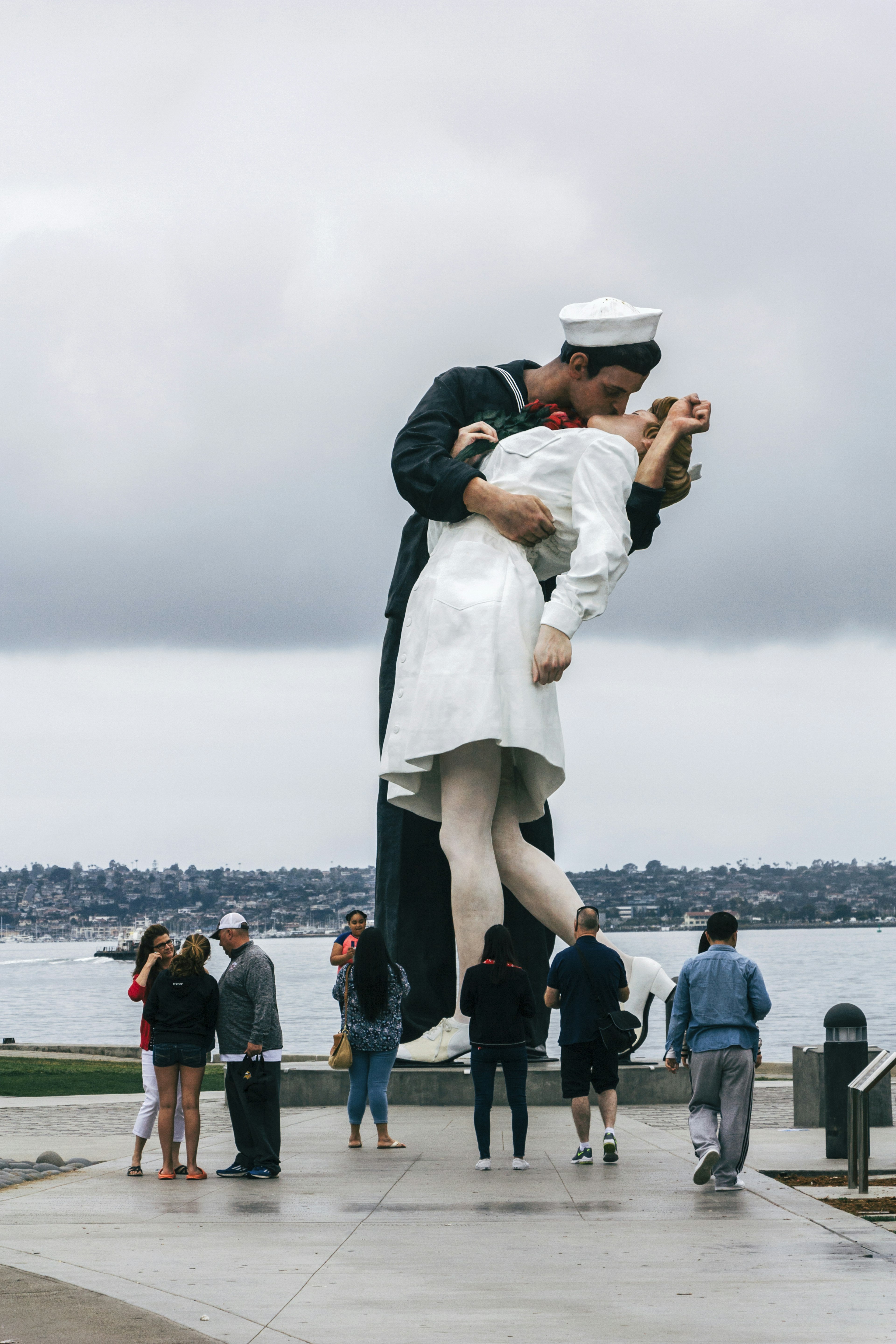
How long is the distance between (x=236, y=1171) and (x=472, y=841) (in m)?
3.29

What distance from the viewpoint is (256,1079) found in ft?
34.0

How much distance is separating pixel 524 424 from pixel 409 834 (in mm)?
3742

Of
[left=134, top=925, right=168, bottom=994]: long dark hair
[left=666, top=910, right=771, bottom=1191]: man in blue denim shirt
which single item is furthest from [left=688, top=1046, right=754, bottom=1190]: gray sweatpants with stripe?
[left=134, top=925, right=168, bottom=994]: long dark hair

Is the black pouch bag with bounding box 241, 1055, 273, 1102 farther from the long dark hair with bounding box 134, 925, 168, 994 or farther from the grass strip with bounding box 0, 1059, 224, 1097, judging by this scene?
the grass strip with bounding box 0, 1059, 224, 1097

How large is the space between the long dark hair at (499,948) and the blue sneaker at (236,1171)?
6.57ft

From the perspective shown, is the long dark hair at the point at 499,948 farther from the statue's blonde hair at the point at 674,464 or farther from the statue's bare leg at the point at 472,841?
the statue's blonde hair at the point at 674,464

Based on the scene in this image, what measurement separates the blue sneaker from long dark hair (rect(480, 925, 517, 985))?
200cm

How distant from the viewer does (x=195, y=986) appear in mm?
10539

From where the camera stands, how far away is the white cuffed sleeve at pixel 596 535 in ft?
40.5

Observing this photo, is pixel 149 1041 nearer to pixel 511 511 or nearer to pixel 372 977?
pixel 372 977

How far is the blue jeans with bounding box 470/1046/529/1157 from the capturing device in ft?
33.8

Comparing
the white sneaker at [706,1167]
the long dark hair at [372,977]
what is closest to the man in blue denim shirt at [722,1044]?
the white sneaker at [706,1167]

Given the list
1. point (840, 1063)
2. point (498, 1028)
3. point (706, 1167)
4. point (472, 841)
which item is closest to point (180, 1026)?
point (498, 1028)

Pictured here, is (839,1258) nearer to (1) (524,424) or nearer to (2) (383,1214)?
(2) (383,1214)
